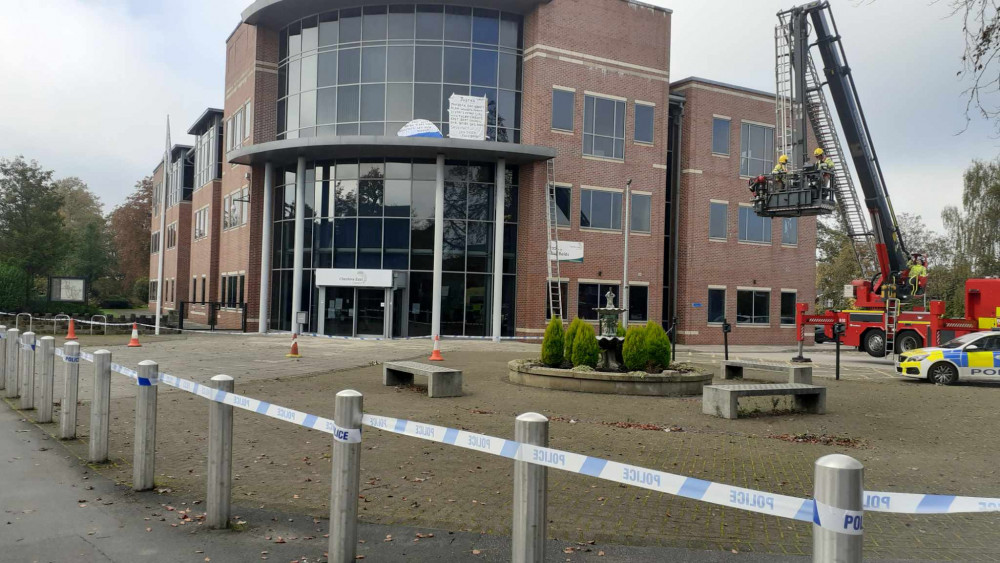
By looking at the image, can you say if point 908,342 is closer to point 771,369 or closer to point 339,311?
point 771,369

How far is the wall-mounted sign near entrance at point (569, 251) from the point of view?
3094cm

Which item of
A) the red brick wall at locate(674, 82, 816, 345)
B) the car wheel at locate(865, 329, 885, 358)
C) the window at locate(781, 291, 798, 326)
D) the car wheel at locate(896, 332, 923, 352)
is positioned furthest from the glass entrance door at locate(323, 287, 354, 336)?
the window at locate(781, 291, 798, 326)

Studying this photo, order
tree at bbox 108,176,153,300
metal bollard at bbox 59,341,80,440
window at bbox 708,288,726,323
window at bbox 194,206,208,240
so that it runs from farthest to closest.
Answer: tree at bbox 108,176,153,300
window at bbox 194,206,208,240
window at bbox 708,288,726,323
metal bollard at bbox 59,341,80,440

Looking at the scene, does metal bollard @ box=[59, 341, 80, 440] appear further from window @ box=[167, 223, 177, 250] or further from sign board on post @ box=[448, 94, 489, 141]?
window @ box=[167, 223, 177, 250]

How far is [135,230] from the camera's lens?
7969 centimetres

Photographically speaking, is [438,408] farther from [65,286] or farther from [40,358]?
[65,286]

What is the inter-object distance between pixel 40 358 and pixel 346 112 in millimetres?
23346

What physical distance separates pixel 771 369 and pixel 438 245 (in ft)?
55.4

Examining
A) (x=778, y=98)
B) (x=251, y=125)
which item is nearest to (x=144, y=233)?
(x=251, y=125)

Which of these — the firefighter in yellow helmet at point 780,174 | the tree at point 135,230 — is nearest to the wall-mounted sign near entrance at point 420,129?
the firefighter in yellow helmet at point 780,174

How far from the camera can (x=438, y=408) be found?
11102mm

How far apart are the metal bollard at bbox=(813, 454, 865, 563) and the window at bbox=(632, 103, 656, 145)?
3148 centimetres

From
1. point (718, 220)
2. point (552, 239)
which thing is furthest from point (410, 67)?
point (718, 220)

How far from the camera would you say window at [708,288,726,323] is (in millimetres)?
34875
